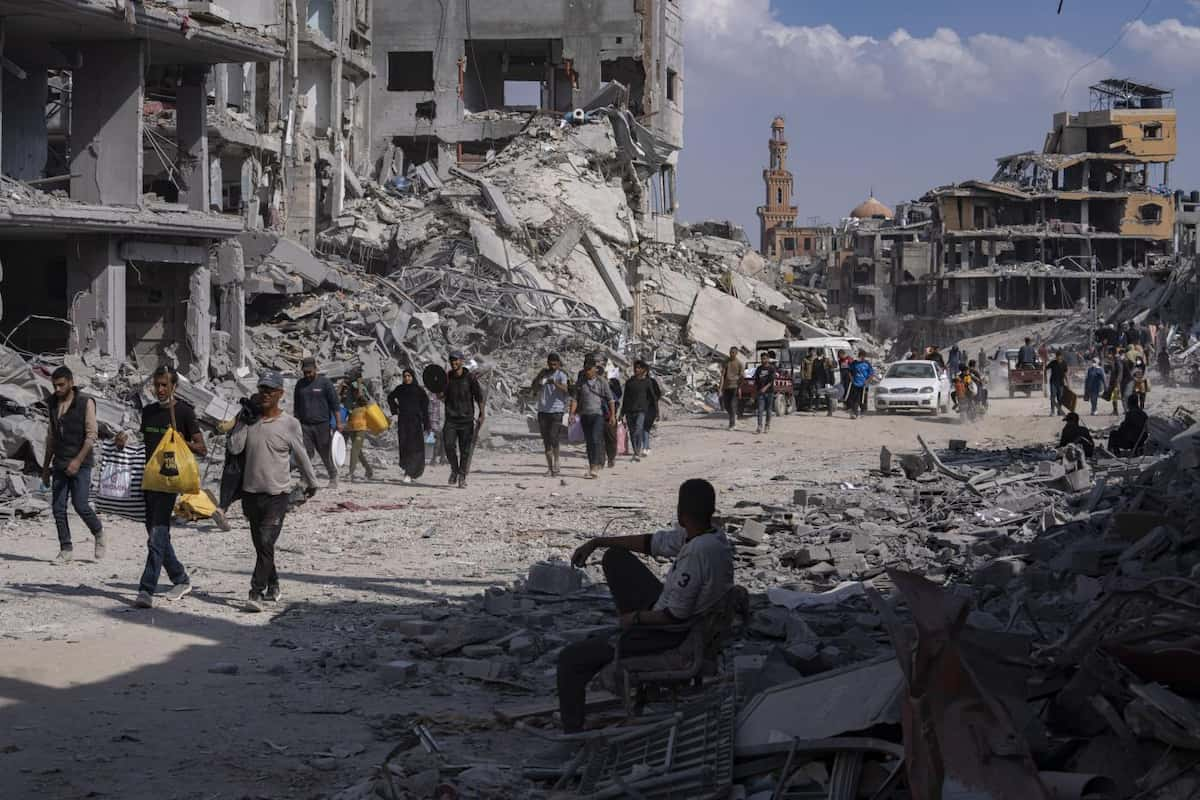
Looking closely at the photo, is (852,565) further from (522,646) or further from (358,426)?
(358,426)

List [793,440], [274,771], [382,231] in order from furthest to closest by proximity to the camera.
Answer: [382,231] < [793,440] < [274,771]

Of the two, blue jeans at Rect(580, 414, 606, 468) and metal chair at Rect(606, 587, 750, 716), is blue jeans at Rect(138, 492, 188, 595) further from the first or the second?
blue jeans at Rect(580, 414, 606, 468)

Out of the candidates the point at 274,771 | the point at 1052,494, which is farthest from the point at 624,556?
the point at 1052,494

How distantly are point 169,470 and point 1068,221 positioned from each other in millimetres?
81325

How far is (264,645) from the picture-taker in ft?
28.5

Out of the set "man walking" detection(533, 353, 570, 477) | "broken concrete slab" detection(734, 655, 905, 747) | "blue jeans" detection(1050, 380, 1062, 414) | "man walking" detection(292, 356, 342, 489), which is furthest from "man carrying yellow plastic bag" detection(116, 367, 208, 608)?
"blue jeans" detection(1050, 380, 1062, 414)

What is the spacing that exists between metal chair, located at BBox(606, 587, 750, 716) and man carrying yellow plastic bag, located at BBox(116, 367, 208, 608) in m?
4.57

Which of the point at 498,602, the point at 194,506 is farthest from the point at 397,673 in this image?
the point at 194,506

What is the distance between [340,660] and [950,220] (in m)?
79.9

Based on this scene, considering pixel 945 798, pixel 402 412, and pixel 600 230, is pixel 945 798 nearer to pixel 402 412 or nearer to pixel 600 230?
pixel 402 412

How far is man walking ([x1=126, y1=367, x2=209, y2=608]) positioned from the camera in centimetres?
967

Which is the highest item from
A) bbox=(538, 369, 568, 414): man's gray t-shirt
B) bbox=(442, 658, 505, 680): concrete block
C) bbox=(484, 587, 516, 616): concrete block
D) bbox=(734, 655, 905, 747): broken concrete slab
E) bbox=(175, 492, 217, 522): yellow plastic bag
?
bbox=(538, 369, 568, 414): man's gray t-shirt

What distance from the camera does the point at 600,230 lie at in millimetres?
40469

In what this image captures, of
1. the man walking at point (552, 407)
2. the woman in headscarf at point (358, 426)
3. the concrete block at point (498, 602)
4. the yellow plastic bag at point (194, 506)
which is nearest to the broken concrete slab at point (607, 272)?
the man walking at point (552, 407)
